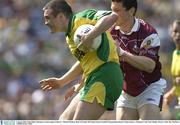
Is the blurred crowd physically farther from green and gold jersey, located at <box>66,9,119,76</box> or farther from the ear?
green and gold jersey, located at <box>66,9,119,76</box>

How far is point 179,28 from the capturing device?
454 inches

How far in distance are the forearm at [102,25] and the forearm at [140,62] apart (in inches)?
29.5

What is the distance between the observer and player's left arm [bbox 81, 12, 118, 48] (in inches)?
328

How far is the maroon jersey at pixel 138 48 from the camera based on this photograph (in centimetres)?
951

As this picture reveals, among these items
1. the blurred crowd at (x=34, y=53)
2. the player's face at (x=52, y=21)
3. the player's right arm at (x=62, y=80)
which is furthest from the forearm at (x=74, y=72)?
the blurred crowd at (x=34, y=53)

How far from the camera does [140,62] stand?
930cm

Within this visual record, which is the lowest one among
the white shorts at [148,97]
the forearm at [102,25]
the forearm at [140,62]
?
the white shorts at [148,97]

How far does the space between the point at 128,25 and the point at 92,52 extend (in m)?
0.99

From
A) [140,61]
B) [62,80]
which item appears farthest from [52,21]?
[140,61]

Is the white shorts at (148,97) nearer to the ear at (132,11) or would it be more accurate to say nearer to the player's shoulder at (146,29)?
the player's shoulder at (146,29)

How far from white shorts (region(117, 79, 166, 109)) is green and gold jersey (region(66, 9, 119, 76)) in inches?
40.7

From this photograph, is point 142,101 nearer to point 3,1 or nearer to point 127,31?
point 127,31

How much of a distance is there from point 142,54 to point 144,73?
0.96 ft

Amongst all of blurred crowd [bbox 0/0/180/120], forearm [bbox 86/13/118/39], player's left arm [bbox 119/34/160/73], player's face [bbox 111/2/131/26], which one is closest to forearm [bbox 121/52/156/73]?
player's left arm [bbox 119/34/160/73]
